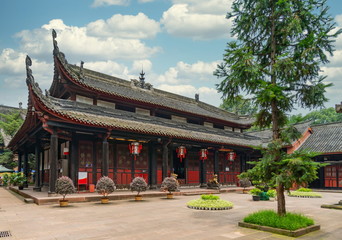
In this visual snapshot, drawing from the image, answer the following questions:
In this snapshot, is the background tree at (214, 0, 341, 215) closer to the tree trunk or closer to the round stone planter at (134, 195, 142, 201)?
the tree trunk

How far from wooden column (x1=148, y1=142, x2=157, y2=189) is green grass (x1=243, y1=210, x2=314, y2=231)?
10.6m

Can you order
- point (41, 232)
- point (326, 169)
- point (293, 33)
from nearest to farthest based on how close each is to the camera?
point (41, 232), point (293, 33), point (326, 169)

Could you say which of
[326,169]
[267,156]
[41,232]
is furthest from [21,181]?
[326,169]

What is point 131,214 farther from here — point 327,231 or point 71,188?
point 327,231

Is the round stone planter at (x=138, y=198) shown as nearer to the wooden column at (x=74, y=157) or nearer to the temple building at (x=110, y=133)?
the temple building at (x=110, y=133)

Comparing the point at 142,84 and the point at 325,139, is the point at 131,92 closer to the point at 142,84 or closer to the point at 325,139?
the point at 142,84

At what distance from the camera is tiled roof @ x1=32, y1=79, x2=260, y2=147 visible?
13.2 meters

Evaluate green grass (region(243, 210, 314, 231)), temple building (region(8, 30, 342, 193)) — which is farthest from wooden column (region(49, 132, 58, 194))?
green grass (region(243, 210, 314, 231))

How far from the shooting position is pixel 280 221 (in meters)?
7.15

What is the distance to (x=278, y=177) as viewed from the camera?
7.31 meters

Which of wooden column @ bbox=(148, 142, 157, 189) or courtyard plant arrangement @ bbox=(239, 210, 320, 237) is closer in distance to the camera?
courtyard plant arrangement @ bbox=(239, 210, 320, 237)

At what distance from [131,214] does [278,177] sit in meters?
4.99

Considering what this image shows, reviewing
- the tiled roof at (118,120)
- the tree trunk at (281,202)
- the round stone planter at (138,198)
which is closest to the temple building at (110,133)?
the tiled roof at (118,120)

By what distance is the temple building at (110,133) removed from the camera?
46.3 ft
